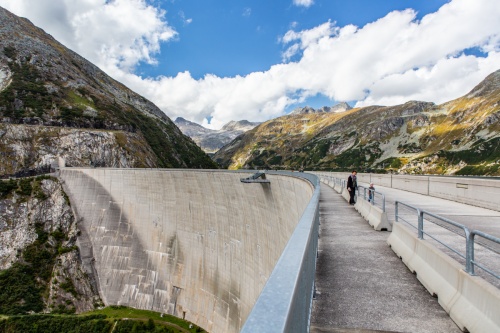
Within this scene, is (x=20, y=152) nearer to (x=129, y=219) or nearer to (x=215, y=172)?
(x=129, y=219)

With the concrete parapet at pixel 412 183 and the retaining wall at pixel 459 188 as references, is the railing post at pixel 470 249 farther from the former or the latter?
the concrete parapet at pixel 412 183

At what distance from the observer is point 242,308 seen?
31625 mm

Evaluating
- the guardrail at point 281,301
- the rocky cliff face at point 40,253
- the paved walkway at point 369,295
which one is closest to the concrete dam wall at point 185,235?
the rocky cliff face at point 40,253

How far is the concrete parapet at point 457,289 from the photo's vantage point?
174 inches

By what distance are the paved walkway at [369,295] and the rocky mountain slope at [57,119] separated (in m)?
73.4

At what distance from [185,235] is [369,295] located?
123 feet

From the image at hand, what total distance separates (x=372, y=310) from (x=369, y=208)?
10189 mm

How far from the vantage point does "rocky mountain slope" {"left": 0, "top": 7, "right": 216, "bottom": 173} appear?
69688 millimetres

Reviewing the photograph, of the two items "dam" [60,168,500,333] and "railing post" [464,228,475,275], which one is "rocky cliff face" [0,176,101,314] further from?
"railing post" [464,228,475,275]

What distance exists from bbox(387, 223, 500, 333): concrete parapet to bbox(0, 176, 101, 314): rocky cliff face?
53.1m

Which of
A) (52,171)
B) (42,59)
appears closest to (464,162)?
(52,171)

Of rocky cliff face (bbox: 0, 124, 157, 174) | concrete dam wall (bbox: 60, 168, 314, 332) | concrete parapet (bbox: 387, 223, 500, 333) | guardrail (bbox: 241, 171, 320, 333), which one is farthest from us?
rocky cliff face (bbox: 0, 124, 157, 174)

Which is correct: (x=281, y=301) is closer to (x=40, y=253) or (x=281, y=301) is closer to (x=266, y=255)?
(x=266, y=255)

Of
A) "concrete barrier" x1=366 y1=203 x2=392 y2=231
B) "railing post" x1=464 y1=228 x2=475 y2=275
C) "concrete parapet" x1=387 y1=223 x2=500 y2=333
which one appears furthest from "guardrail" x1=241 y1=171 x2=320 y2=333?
"concrete barrier" x1=366 y1=203 x2=392 y2=231
